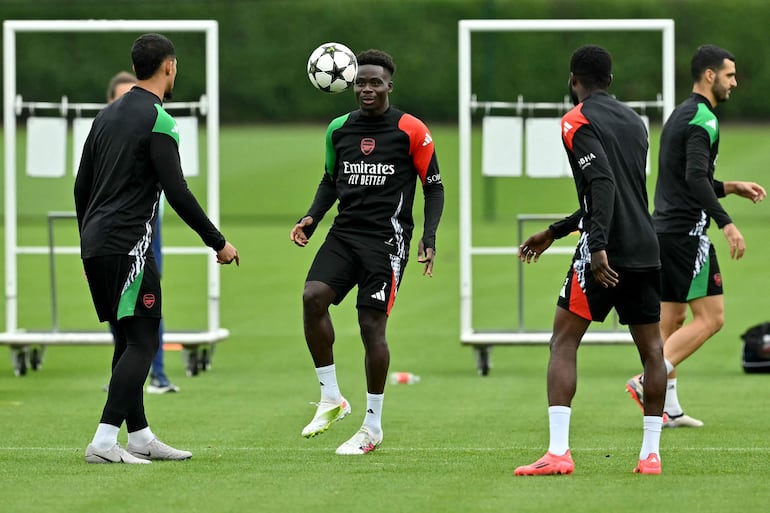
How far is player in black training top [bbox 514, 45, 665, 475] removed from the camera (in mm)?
7371

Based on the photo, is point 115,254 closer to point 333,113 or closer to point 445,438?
point 445,438

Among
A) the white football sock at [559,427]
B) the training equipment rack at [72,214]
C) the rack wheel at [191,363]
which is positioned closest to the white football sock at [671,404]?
the white football sock at [559,427]

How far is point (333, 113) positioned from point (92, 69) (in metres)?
5.51

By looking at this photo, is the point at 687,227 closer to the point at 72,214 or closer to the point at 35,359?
the point at 72,214

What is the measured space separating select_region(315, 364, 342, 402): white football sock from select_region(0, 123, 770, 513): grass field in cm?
29

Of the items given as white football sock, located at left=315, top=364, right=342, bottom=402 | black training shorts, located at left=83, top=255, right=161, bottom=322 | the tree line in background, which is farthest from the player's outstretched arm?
the tree line in background

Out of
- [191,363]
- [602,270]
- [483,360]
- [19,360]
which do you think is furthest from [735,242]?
[19,360]

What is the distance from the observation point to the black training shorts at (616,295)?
24.4 ft

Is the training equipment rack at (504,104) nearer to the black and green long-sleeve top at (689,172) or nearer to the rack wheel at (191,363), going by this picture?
the rack wheel at (191,363)

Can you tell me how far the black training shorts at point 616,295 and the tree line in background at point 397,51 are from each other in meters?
25.1

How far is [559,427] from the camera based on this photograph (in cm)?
741

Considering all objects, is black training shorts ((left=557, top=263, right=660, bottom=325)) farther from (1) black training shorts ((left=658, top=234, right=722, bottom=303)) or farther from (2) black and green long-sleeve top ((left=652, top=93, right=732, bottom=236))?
(1) black training shorts ((left=658, top=234, right=722, bottom=303))

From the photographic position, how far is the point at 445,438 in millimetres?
9125

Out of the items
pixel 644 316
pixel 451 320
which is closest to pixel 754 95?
pixel 451 320
